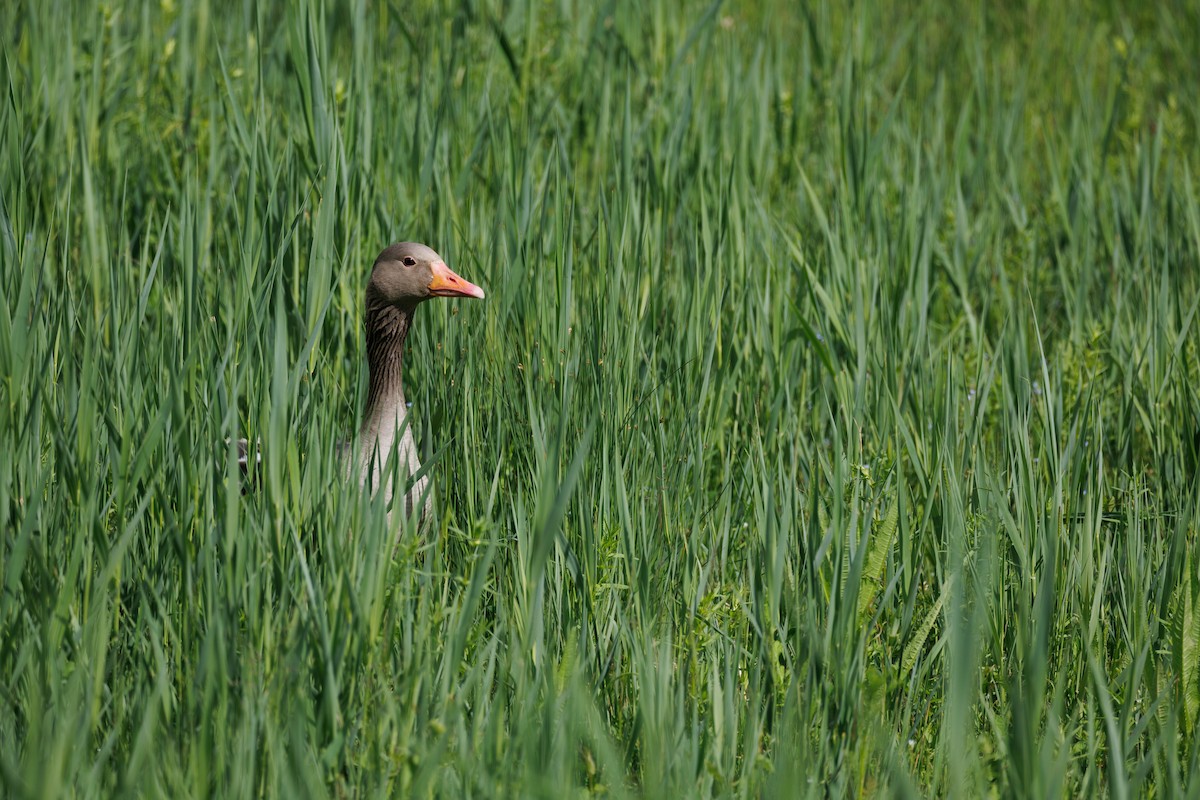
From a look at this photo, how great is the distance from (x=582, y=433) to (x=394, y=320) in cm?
69

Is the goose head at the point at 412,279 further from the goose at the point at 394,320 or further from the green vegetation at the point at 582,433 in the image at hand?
the green vegetation at the point at 582,433

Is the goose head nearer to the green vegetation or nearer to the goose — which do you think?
the goose

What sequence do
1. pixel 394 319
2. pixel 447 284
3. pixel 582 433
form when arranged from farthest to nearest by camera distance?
pixel 394 319
pixel 447 284
pixel 582 433

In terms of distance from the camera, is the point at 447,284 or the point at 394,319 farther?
the point at 394,319

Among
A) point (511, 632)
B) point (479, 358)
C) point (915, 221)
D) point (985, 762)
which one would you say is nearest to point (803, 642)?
point (985, 762)

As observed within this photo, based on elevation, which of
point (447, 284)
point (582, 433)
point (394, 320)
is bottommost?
point (582, 433)

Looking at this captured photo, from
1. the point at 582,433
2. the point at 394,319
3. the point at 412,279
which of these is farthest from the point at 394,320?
the point at 582,433

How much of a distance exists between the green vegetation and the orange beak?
89 millimetres

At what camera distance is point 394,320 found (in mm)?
3283

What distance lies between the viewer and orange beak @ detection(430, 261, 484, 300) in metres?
3.16

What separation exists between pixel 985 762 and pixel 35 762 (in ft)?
5.09

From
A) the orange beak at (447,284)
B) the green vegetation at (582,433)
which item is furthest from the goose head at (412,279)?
the green vegetation at (582,433)

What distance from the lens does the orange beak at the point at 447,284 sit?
10.4ft

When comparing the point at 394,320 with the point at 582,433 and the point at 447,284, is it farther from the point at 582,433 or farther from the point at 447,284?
the point at 582,433
